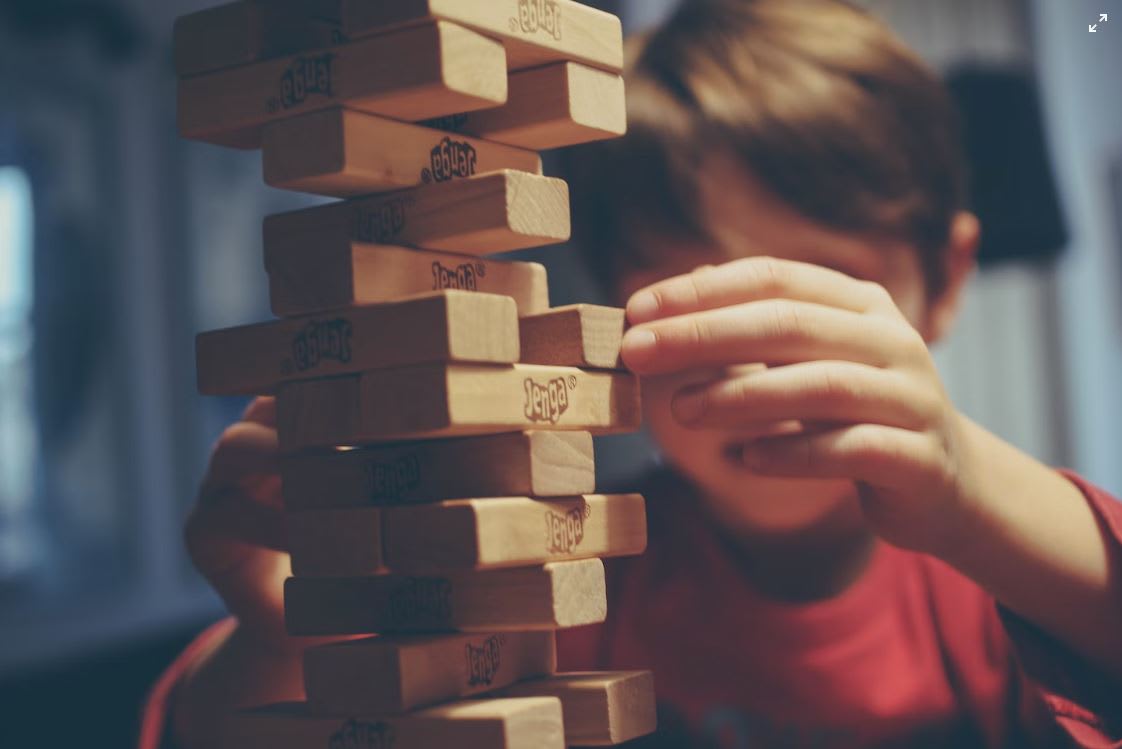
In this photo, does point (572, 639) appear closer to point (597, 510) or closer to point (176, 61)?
point (597, 510)

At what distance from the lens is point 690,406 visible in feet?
2.31

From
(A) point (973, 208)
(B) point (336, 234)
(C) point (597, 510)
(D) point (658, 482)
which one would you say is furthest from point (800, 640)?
(A) point (973, 208)

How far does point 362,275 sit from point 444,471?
0.40 feet

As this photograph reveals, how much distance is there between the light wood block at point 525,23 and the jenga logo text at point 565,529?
270 mm

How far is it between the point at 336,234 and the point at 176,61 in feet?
0.51

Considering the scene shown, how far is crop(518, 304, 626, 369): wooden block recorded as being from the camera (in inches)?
26.0

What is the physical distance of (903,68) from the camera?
1211mm

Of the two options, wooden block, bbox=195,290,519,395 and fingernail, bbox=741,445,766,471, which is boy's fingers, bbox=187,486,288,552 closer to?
wooden block, bbox=195,290,519,395

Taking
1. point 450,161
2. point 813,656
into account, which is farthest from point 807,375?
point 813,656

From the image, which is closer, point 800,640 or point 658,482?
point 800,640

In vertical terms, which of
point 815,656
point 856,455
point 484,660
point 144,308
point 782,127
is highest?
A: point 144,308

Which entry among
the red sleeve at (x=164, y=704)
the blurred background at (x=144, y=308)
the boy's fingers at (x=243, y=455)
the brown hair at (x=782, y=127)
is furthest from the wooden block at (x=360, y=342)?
the blurred background at (x=144, y=308)

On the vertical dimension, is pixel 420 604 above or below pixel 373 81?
below

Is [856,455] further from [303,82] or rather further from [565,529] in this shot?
[303,82]
